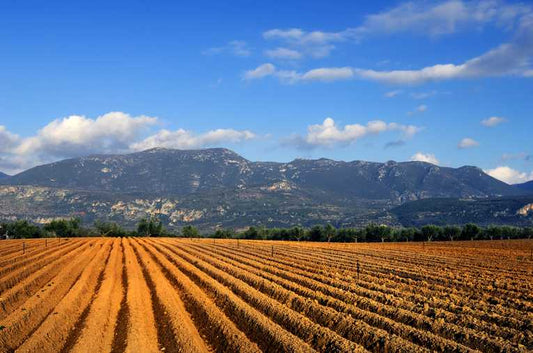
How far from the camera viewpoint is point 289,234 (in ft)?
400

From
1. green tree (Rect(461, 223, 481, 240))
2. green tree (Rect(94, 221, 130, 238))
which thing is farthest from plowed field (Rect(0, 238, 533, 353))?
green tree (Rect(94, 221, 130, 238))

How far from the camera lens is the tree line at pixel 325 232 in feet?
348

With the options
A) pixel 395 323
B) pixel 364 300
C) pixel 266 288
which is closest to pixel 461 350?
pixel 395 323

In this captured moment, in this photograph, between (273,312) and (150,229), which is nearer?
(273,312)

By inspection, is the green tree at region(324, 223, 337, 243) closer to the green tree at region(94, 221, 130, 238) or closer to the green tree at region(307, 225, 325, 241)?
the green tree at region(307, 225, 325, 241)

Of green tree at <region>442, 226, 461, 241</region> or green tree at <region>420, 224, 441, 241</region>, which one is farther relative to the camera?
green tree at <region>420, 224, 441, 241</region>

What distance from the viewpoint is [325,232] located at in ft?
386

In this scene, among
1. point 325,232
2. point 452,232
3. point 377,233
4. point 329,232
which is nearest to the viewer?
point 452,232

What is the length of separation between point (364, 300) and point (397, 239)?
3897 inches

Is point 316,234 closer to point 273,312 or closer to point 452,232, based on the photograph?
point 452,232

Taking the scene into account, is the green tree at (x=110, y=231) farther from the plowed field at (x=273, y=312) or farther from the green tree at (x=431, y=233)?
the plowed field at (x=273, y=312)

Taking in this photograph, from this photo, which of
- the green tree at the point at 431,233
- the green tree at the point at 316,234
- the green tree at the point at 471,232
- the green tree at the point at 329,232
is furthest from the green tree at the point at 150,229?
the green tree at the point at 471,232

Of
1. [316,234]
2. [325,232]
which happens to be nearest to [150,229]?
[316,234]

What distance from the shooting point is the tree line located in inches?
4176
